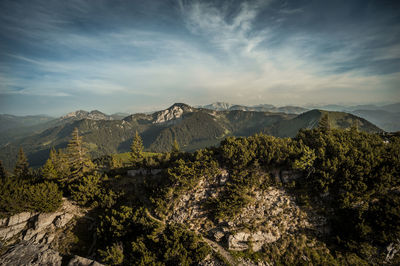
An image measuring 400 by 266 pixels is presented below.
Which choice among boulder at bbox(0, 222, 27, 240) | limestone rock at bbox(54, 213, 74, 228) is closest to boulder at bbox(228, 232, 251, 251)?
limestone rock at bbox(54, 213, 74, 228)

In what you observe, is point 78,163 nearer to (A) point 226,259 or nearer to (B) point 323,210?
(A) point 226,259

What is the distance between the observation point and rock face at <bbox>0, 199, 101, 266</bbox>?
2638 cm

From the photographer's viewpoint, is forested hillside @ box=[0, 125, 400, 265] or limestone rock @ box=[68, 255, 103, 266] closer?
limestone rock @ box=[68, 255, 103, 266]

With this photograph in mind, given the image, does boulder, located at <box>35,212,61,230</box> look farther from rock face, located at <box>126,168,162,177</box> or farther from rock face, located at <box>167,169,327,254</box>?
rock face, located at <box>167,169,327,254</box>

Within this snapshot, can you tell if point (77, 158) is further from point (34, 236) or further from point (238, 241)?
point (238, 241)

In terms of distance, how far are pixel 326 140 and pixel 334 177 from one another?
31.3 feet

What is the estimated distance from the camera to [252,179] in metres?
36.1

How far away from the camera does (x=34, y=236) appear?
3209cm

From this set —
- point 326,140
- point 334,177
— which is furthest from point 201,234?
point 326,140

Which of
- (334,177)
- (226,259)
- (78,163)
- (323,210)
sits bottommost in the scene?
(226,259)

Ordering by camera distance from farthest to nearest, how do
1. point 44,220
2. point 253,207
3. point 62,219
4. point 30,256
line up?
point 62,219 < point 253,207 < point 44,220 < point 30,256

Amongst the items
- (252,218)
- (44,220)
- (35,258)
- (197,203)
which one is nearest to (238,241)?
(252,218)

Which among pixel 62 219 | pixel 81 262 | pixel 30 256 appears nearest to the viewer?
pixel 81 262

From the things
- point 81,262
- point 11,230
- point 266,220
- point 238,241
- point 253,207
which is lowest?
point 238,241
